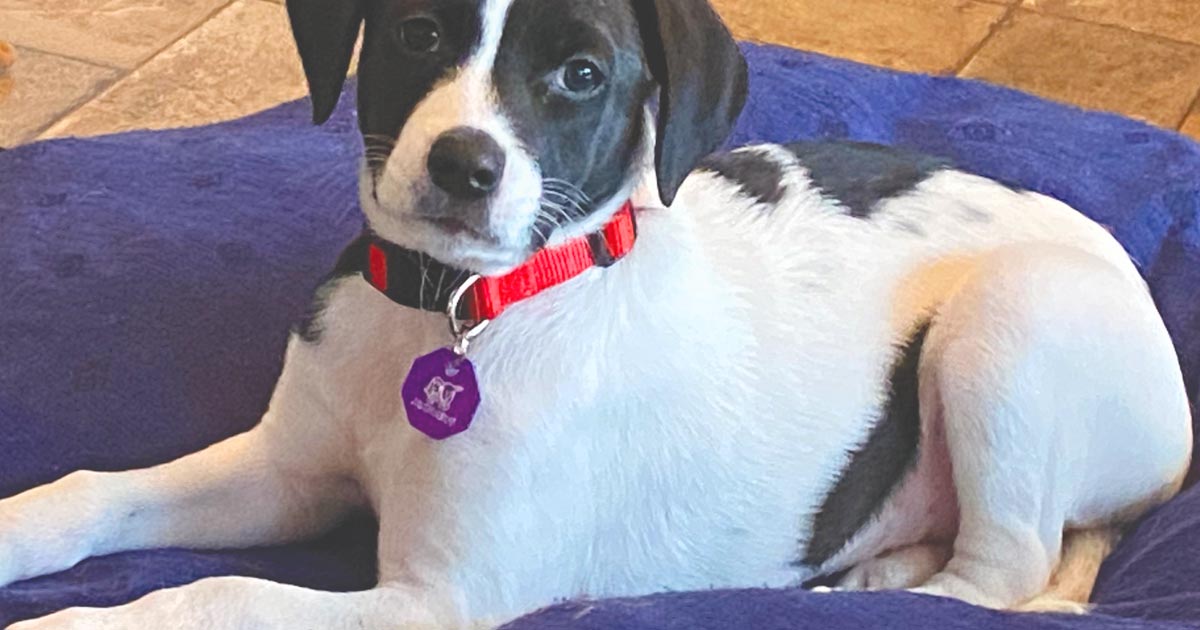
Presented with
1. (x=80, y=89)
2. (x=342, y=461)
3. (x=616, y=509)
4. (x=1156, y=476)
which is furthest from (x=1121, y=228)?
(x=80, y=89)

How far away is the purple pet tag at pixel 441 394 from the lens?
158cm

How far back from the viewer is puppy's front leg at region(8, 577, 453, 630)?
1.54m

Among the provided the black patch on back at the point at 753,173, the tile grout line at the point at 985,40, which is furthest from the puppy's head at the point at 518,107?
the tile grout line at the point at 985,40

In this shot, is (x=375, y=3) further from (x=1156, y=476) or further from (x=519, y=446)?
(x=1156, y=476)

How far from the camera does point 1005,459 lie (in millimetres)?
1787

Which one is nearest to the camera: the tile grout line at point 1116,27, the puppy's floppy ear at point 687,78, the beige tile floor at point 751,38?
the puppy's floppy ear at point 687,78

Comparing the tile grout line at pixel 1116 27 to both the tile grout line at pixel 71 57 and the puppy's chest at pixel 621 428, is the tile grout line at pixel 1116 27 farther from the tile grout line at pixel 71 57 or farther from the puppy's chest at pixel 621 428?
the puppy's chest at pixel 621 428

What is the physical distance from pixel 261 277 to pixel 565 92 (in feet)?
2.85

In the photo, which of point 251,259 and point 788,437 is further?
point 251,259

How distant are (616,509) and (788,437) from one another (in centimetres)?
21

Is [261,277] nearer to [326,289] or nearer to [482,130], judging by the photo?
[326,289]

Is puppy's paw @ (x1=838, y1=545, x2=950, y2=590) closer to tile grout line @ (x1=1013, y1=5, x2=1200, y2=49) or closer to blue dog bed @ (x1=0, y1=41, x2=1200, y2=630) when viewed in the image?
blue dog bed @ (x1=0, y1=41, x2=1200, y2=630)

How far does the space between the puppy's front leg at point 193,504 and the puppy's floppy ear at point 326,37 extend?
37 cm

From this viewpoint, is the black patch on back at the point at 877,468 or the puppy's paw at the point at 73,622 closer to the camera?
the puppy's paw at the point at 73,622
